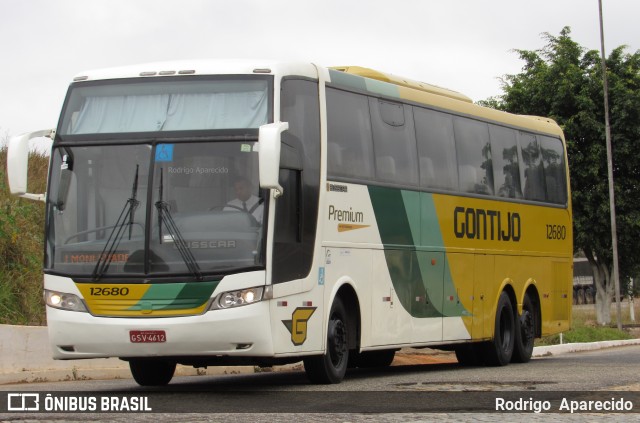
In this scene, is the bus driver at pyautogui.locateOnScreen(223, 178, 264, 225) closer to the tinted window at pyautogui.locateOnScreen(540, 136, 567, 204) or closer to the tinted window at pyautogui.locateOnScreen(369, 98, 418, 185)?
the tinted window at pyautogui.locateOnScreen(369, 98, 418, 185)

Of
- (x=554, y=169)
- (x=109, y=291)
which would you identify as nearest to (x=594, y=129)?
(x=554, y=169)

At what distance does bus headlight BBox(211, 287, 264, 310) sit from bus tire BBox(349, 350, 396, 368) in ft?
22.1

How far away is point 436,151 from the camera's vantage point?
18.9 metres

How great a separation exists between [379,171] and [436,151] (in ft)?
7.21

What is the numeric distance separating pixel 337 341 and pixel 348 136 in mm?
2443

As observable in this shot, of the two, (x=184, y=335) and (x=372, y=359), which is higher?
(x=184, y=335)

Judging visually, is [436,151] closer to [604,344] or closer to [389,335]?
[389,335]

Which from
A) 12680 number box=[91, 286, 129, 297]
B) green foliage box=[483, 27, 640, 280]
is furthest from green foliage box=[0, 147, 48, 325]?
green foliage box=[483, 27, 640, 280]

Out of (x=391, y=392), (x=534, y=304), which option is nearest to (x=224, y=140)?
(x=391, y=392)

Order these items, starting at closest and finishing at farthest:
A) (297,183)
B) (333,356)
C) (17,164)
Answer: (17,164) → (297,183) → (333,356)

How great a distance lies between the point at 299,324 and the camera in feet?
47.4

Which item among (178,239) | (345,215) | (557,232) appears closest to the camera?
(178,239)

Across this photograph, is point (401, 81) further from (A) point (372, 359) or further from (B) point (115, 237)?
(B) point (115, 237)

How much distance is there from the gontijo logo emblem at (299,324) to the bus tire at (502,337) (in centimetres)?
699
